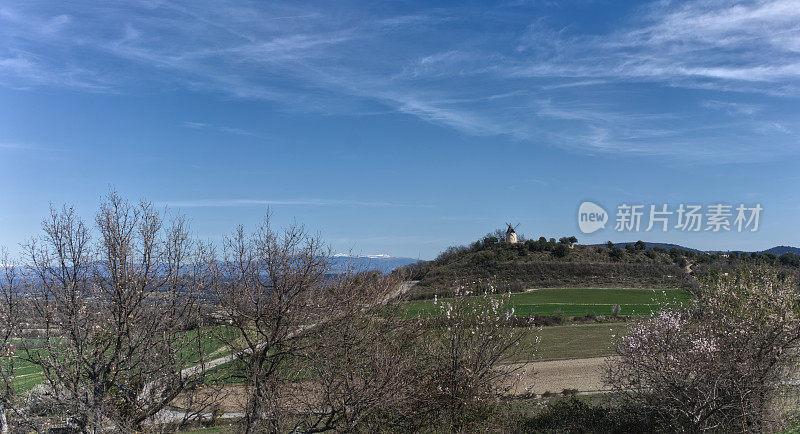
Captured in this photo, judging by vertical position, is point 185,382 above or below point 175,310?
below

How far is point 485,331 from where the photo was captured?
38.5ft

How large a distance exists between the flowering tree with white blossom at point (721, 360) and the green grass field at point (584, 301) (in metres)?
27.9

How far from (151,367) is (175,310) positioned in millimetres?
1218

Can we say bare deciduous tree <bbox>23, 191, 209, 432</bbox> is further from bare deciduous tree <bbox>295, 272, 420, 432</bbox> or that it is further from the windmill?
the windmill

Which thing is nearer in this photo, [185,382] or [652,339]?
[185,382]

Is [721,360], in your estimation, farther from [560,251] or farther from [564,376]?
[560,251]

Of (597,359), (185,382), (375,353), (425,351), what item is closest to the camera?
(185,382)

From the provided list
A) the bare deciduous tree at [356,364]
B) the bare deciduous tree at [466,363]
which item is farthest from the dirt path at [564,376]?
the bare deciduous tree at [356,364]

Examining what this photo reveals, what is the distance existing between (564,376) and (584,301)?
29.5 metres

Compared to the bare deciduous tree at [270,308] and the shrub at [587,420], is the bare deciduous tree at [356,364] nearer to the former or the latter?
the bare deciduous tree at [270,308]

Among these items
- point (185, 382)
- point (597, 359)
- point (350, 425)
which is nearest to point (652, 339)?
point (350, 425)

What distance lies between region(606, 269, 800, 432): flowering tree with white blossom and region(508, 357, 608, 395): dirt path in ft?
20.1

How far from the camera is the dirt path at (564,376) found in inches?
769

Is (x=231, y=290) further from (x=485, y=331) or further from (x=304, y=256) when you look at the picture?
(x=485, y=331)
